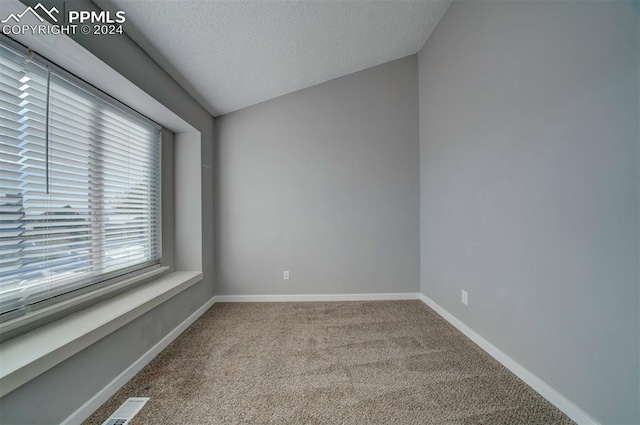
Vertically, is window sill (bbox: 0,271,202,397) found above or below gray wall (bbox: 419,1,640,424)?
below

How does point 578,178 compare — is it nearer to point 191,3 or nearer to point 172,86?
point 191,3

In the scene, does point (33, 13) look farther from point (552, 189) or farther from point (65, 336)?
point (552, 189)

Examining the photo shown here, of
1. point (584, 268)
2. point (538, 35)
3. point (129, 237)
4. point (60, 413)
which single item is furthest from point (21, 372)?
point (538, 35)

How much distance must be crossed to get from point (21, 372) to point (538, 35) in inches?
127

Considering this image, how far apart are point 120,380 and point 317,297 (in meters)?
1.99

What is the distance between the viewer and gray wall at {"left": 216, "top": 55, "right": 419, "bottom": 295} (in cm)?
306

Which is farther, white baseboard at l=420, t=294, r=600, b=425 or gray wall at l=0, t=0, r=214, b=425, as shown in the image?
white baseboard at l=420, t=294, r=600, b=425

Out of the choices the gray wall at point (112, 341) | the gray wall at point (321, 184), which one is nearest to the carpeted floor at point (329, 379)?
the gray wall at point (112, 341)

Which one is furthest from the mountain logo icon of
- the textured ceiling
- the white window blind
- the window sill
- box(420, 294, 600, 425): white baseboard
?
box(420, 294, 600, 425): white baseboard

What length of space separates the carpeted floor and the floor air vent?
4 cm

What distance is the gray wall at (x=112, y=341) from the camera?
111 cm

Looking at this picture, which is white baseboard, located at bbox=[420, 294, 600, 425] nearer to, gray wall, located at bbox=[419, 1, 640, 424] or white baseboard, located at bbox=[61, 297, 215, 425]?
gray wall, located at bbox=[419, 1, 640, 424]

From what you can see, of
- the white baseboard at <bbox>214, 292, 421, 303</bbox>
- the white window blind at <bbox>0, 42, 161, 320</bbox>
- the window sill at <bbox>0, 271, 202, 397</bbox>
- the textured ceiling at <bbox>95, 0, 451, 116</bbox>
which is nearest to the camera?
the window sill at <bbox>0, 271, 202, 397</bbox>

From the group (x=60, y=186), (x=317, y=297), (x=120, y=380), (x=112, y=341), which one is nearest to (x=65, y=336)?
(x=112, y=341)
